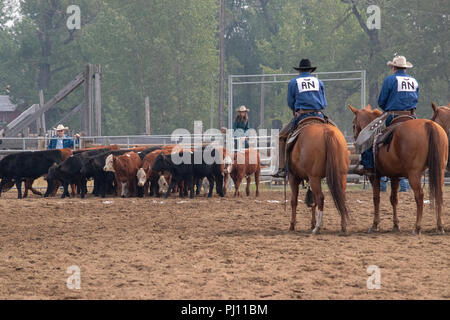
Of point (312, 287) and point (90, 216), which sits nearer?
point (312, 287)

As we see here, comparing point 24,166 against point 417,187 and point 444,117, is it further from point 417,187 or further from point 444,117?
point 417,187

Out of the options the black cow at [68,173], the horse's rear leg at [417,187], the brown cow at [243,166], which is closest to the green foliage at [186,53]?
the brown cow at [243,166]

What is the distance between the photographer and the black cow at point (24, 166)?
17922 millimetres

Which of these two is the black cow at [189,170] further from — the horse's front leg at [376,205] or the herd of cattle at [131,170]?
the horse's front leg at [376,205]

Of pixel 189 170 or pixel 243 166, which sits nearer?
pixel 189 170

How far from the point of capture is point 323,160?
31.6 ft

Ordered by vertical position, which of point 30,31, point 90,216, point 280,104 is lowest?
point 90,216

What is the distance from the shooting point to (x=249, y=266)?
7387 millimetres

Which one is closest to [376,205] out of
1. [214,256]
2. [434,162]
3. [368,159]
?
[368,159]

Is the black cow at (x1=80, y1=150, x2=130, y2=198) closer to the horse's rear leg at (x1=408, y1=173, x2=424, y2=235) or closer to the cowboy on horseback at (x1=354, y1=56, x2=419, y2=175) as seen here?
the cowboy on horseback at (x1=354, y1=56, x2=419, y2=175)

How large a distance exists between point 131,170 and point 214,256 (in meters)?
9.62

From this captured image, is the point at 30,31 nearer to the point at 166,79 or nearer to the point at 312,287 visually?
the point at 166,79

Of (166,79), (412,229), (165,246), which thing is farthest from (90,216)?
(166,79)
